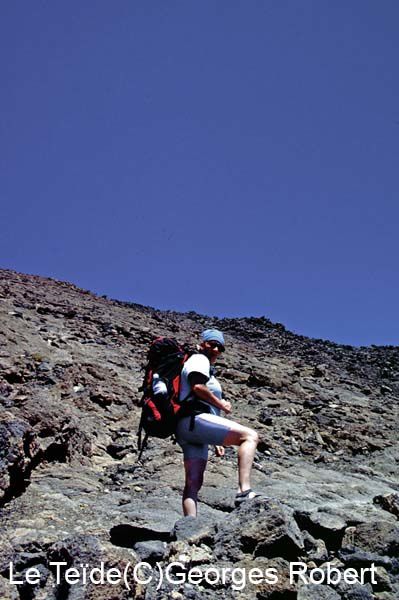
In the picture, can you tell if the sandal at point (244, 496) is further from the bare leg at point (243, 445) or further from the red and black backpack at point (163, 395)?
the red and black backpack at point (163, 395)

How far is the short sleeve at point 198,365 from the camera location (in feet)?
14.4

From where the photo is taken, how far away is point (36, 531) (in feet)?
13.5

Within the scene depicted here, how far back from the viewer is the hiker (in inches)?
168

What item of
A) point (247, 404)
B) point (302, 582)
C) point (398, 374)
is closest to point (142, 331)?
point (247, 404)

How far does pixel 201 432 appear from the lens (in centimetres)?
437

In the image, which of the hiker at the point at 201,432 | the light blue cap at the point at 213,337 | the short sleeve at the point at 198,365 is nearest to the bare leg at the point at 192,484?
the hiker at the point at 201,432

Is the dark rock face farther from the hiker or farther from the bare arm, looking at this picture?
the bare arm

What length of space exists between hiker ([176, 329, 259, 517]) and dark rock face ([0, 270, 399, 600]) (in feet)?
1.16

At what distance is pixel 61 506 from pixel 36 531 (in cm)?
74

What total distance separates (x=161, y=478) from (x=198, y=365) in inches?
112

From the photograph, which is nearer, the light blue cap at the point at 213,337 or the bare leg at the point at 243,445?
the bare leg at the point at 243,445

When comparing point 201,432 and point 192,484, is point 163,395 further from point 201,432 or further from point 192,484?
point 192,484

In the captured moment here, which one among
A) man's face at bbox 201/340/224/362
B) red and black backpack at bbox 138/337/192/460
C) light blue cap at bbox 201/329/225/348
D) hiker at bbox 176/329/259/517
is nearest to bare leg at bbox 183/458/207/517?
hiker at bbox 176/329/259/517

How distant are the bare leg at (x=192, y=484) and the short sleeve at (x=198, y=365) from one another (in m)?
0.79
